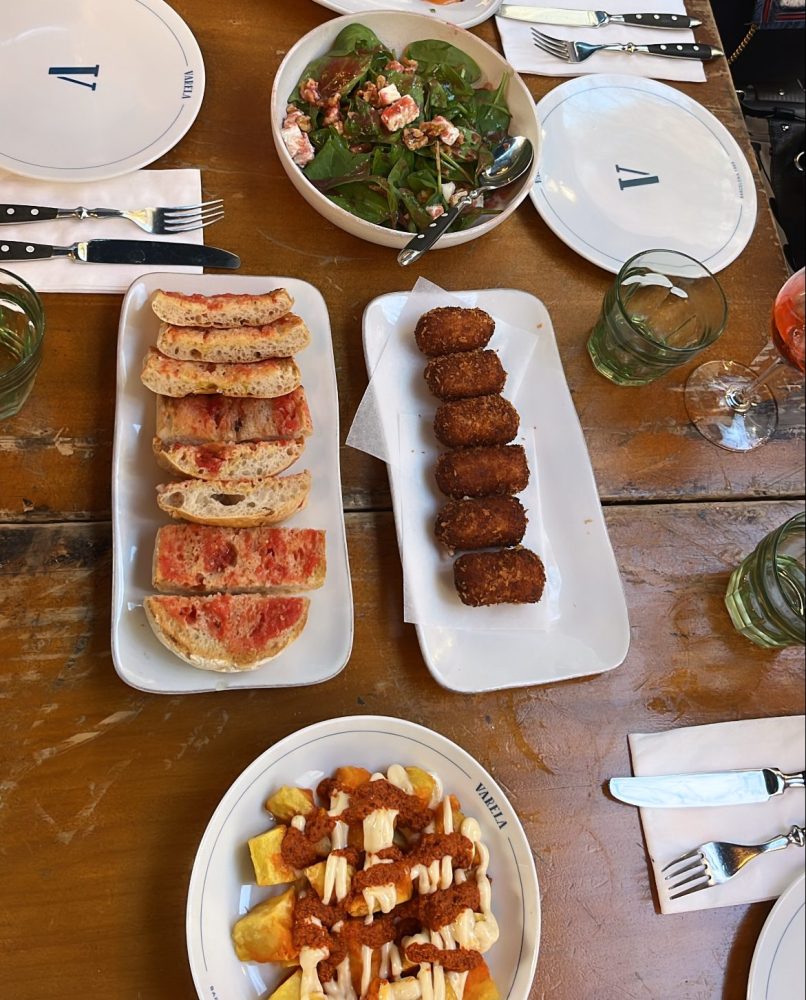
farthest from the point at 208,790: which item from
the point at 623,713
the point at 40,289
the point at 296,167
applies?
the point at 296,167

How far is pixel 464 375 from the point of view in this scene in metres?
1.42

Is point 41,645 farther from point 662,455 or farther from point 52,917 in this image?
point 662,455

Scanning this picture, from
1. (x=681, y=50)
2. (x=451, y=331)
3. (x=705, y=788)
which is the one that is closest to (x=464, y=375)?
(x=451, y=331)

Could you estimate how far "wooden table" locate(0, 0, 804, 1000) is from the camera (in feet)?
3.52

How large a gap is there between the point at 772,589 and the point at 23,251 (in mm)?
1437

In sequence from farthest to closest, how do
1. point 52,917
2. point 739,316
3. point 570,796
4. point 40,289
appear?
1. point 739,316
2. point 40,289
3. point 570,796
4. point 52,917

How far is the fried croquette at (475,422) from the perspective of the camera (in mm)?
1390

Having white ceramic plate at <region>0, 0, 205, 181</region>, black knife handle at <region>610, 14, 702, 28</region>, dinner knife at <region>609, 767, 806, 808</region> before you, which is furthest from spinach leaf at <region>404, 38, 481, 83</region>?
dinner knife at <region>609, 767, 806, 808</region>

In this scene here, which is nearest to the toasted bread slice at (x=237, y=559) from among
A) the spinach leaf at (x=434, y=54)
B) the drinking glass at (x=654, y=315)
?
the drinking glass at (x=654, y=315)

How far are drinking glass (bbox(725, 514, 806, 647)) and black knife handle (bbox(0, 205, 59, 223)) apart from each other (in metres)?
1.40

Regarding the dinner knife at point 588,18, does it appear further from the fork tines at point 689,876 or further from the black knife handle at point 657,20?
the fork tines at point 689,876

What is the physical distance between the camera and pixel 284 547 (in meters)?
1.22

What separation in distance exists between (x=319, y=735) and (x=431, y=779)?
0.17 meters

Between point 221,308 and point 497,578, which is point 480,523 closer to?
point 497,578
